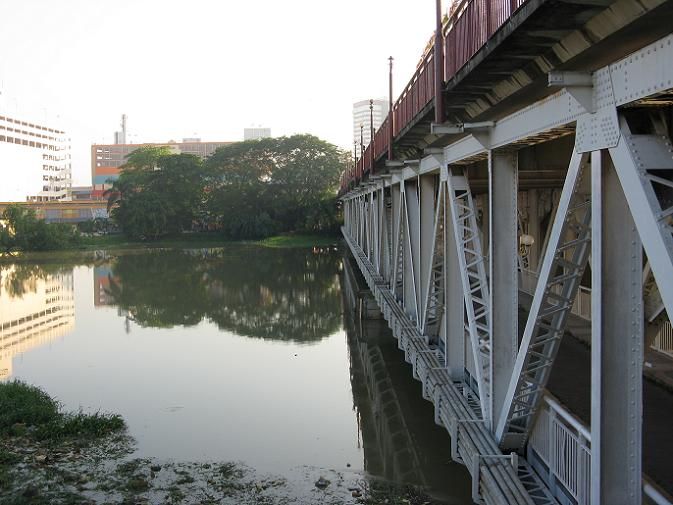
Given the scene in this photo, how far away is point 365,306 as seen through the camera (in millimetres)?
23625

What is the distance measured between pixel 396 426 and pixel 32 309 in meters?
23.7

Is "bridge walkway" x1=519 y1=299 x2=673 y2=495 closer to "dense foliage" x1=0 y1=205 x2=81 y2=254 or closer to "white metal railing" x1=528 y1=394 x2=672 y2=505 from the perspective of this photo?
"white metal railing" x1=528 y1=394 x2=672 y2=505

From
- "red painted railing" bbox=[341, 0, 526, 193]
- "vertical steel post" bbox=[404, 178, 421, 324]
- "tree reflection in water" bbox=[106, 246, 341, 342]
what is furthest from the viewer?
"tree reflection in water" bbox=[106, 246, 341, 342]

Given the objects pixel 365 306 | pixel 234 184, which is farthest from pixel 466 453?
pixel 234 184

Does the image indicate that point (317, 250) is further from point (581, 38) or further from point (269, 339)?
point (581, 38)

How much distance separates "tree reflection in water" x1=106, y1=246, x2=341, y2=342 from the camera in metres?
27.4

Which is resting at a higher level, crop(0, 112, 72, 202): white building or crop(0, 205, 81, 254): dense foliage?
crop(0, 112, 72, 202): white building

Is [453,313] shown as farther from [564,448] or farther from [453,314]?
[564,448]

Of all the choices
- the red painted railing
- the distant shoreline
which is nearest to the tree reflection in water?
the distant shoreline

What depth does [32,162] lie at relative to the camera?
118750mm

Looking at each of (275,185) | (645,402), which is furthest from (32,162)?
(645,402)

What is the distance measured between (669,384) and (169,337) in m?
18.2

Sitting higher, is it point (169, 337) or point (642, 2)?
point (642, 2)

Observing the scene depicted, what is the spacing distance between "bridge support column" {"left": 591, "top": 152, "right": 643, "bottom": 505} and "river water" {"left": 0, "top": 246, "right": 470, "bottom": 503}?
557 cm
